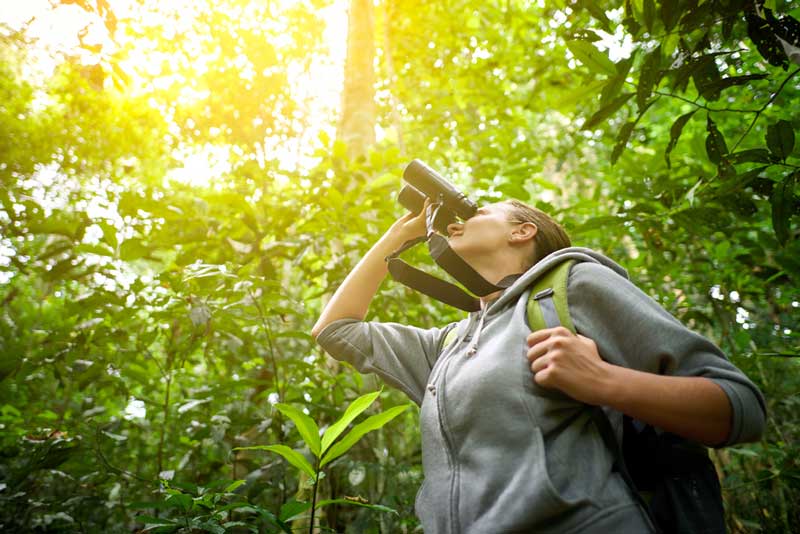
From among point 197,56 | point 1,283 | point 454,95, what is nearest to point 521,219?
point 1,283

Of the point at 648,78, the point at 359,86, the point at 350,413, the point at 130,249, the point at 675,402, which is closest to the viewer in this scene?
the point at 675,402

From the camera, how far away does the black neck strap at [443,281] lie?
1.44m

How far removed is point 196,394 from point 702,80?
244 centimetres

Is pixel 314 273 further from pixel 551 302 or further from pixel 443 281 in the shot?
pixel 551 302

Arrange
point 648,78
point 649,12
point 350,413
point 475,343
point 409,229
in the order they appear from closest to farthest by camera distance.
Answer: point 350,413, point 475,343, point 649,12, point 648,78, point 409,229

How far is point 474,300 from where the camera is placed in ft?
5.16

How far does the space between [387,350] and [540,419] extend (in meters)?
0.64

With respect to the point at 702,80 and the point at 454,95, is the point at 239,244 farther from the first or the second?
the point at 454,95

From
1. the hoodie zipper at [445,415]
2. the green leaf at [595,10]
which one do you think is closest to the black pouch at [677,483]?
the hoodie zipper at [445,415]

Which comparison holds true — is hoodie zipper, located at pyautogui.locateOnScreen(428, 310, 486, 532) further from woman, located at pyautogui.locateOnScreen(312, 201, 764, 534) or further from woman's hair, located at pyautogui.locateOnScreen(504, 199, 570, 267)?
woman's hair, located at pyautogui.locateOnScreen(504, 199, 570, 267)

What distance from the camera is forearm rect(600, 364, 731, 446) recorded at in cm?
91

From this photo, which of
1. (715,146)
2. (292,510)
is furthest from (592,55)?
(292,510)

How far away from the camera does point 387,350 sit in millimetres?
1584

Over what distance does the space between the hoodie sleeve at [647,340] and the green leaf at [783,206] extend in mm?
778
